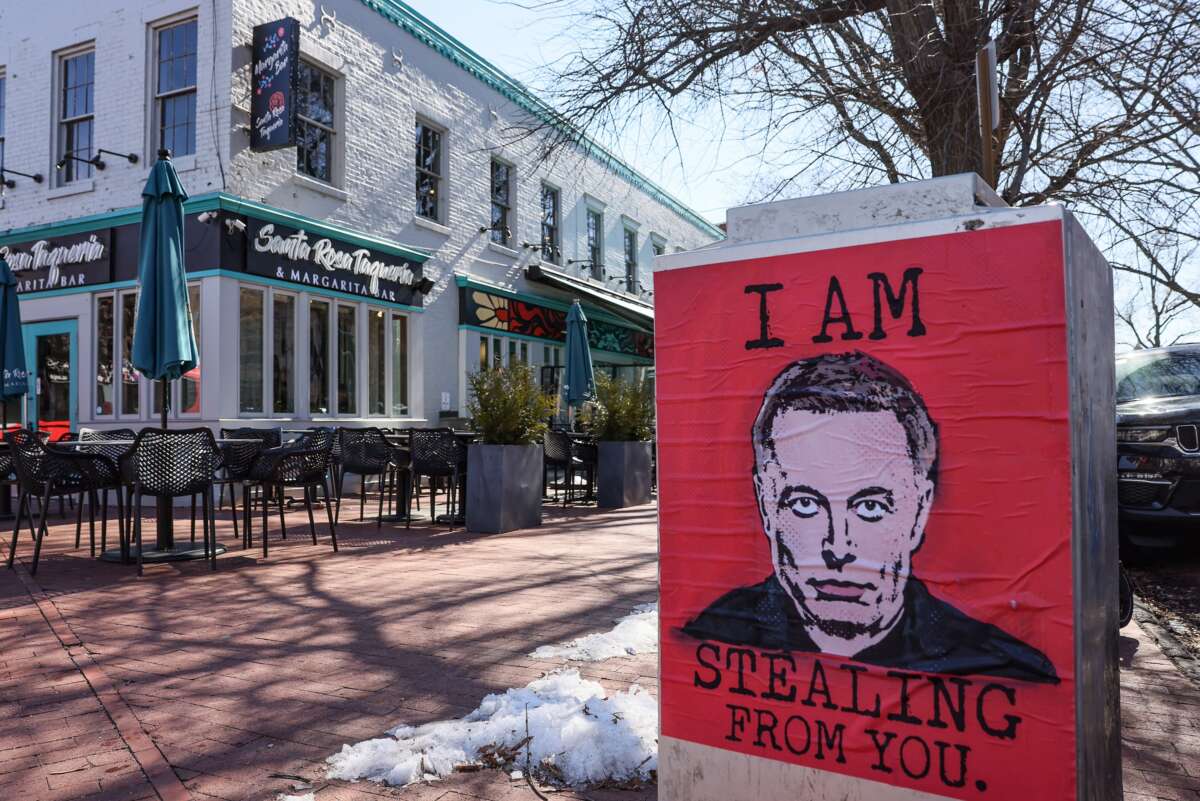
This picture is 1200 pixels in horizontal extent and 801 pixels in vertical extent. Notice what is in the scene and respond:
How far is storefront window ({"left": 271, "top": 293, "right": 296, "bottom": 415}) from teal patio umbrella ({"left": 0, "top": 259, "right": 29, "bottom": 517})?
10.5 ft

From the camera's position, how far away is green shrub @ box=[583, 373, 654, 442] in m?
10.2

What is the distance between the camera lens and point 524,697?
117 inches

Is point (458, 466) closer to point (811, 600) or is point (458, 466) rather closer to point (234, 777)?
point (234, 777)

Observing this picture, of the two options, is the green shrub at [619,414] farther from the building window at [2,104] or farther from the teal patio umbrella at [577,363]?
the building window at [2,104]

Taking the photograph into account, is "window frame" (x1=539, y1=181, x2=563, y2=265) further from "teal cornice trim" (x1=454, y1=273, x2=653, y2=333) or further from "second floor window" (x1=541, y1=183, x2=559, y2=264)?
"teal cornice trim" (x1=454, y1=273, x2=653, y2=333)

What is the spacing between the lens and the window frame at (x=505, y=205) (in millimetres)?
16594

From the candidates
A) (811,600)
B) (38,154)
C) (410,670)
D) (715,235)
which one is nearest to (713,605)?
(811,600)

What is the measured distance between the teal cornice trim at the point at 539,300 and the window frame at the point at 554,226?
1040 mm

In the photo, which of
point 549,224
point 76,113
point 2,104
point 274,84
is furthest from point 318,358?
point 549,224

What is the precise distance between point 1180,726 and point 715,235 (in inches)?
1122

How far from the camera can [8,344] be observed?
28.2 ft

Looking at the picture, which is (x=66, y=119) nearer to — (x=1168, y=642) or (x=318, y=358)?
(x=318, y=358)

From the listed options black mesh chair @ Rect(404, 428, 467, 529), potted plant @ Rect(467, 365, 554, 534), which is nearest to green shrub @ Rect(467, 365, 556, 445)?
potted plant @ Rect(467, 365, 554, 534)

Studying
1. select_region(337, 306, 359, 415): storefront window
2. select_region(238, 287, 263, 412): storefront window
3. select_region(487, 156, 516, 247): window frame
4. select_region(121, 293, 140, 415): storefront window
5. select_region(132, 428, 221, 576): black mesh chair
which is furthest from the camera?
select_region(487, 156, 516, 247): window frame
